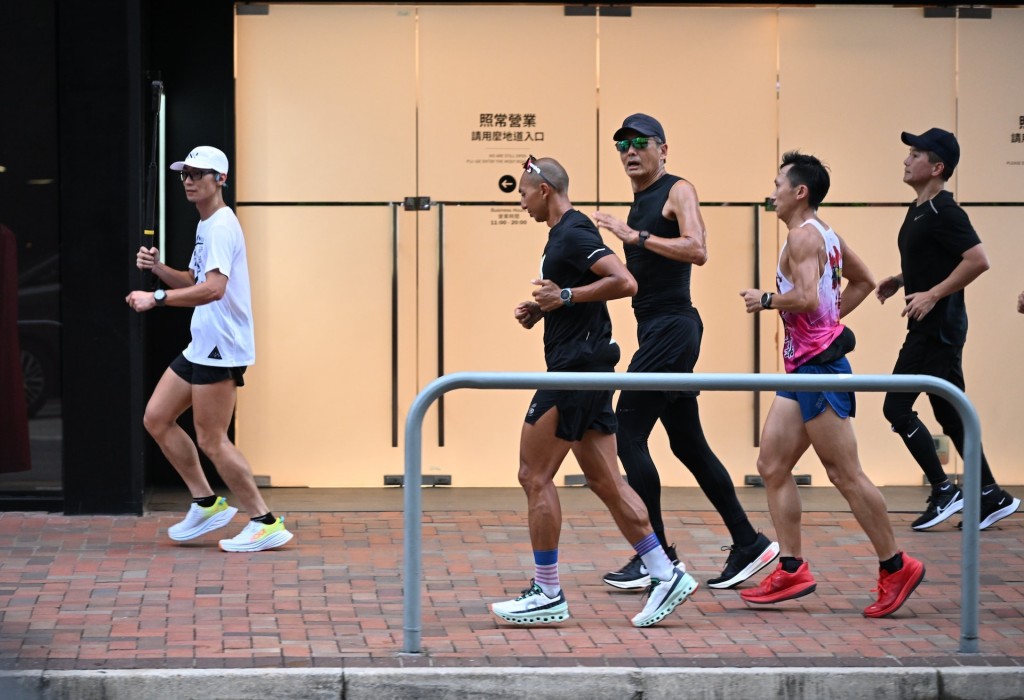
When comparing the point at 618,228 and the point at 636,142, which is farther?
the point at 636,142

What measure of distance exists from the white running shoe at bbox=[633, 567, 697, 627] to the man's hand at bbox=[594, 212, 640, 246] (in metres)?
1.45

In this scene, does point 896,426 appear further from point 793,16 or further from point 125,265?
point 125,265

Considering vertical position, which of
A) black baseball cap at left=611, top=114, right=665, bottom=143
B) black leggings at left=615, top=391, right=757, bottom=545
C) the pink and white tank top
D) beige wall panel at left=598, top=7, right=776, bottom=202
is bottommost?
black leggings at left=615, top=391, right=757, bottom=545

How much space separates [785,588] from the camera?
681 cm

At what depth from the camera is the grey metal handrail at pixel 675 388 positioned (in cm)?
575

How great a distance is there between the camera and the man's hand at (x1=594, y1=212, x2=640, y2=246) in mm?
6570

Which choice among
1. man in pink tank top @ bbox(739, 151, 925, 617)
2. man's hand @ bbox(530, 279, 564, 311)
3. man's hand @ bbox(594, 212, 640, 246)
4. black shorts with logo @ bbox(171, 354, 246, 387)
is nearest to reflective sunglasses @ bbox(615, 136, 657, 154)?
man's hand @ bbox(594, 212, 640, 246)

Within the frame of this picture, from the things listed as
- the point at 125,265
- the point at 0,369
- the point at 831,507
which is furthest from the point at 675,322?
the point at 0,369

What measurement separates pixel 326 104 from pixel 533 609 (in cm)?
428

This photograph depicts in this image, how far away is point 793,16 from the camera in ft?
31.9

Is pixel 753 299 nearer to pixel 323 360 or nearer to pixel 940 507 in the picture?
pixel 940 507

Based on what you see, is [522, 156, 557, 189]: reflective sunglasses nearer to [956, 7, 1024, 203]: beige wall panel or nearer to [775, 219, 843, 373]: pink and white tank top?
[775, 219, 843, 373]: pink and white tank top

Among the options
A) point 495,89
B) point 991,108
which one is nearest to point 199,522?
point 495,89

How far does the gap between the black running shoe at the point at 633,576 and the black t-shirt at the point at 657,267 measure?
43.3 inches
